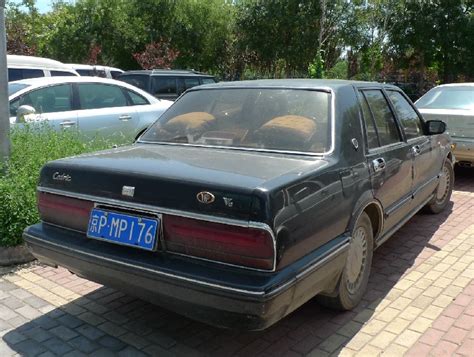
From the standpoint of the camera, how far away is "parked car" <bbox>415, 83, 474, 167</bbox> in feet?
A: 24.6

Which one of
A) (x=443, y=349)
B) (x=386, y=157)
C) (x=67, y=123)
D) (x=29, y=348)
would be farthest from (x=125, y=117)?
(x=443, y=349)

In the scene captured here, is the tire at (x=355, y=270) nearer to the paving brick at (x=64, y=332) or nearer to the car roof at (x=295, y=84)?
the car roof at (x=295, y=84)

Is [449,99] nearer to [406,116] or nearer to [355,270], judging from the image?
[406,116]

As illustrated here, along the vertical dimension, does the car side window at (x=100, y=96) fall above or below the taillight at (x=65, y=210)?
above

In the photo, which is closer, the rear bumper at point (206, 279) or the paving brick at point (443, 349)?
the rear bumper at point (206, 279)

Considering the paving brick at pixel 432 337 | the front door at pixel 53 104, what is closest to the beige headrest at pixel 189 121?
the paving brick at pixel 432 337

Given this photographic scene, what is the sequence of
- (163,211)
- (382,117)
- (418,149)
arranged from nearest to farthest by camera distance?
(163,211), (382,117), (418,149)

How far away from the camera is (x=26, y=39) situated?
→ 80.1 feet

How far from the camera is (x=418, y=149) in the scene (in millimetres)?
4883

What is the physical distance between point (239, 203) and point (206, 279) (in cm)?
44

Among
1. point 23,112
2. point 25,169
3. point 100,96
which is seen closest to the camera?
point 25,169

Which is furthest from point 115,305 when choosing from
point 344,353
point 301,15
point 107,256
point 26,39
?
point 26,39

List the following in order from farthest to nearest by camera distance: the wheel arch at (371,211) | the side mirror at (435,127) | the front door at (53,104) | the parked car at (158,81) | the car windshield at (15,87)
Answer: the parked car at (158,81) → the car windshield at (15,87) → the front door at (53,104) → the side mirror at (435,127) → the wheel arch at (371,211)

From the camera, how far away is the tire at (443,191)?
19.7 feet
